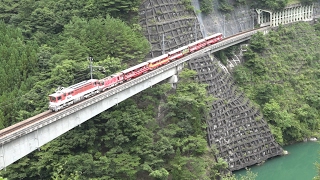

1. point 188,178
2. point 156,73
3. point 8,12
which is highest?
point 8,12

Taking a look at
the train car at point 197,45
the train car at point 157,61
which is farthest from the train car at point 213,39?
the train car at point 157,61

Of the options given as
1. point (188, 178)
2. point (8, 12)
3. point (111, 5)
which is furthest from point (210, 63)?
point (8, 12)

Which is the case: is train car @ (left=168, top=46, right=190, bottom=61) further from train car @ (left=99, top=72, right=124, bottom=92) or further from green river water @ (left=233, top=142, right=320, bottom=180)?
green river water @ (left=233, top=142, right=320, bottom=180)

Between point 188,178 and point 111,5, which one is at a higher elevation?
point 111,5

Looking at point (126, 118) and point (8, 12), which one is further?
point (8, 12)

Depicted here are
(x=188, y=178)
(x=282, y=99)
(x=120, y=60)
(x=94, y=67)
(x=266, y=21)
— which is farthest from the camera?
(x=266, y=21)

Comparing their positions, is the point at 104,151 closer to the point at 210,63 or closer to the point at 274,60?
the point at 210,63

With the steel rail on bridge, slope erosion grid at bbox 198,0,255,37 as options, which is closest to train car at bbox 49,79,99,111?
the steel rail on bridge
